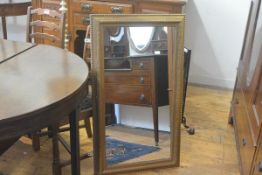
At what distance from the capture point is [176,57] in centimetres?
198

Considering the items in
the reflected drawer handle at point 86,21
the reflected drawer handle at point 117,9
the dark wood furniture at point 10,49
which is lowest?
the dark wood furniture at point 10,49

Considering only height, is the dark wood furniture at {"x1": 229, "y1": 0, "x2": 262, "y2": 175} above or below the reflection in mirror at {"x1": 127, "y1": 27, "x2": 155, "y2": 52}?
below

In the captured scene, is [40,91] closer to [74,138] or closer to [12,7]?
[74,138]

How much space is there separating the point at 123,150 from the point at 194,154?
1.66 ft

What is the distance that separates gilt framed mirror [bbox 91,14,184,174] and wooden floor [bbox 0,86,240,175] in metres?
0.13

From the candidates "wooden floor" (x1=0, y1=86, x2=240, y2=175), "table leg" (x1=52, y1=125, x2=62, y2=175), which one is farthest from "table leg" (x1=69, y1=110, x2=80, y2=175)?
"wooden floor" (x1=0, y1=86, x2=240, y2=175)

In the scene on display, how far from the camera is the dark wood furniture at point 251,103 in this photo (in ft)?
5.57

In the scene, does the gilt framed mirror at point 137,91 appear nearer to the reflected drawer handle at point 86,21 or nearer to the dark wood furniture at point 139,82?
the dark wood furniture at point 139,82

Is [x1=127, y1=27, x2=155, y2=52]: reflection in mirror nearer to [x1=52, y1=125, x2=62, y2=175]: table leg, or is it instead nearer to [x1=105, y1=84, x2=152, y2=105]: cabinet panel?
[x1=105, y1=84, x2=152, y2=105]: cabinet panel

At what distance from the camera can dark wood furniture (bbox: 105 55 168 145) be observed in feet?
6.62

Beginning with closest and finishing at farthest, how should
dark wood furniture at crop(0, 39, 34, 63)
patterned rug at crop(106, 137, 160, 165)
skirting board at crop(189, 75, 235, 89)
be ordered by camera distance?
dark wood furniture at crop(0, 39, 34, 63) → patterned rug at crop(106, 137, 160, 165) → skirting board at crop(189, 75, 235, 89)

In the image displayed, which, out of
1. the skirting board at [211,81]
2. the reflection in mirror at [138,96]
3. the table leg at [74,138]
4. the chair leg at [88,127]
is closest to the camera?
the table leg at [74,138]

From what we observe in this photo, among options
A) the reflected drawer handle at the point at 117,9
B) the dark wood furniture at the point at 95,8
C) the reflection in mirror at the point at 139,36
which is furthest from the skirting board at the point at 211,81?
the reflection in mirror at the point at 139,36

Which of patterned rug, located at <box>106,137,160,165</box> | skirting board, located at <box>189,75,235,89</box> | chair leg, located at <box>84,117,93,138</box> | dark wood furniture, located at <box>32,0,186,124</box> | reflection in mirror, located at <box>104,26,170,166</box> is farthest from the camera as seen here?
skirting board, located at <box>189,75,235,89</box>
